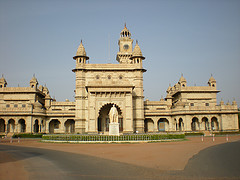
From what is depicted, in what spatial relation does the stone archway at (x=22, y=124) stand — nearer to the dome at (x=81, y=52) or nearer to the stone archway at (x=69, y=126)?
the stone archway at (x=69, y=126)

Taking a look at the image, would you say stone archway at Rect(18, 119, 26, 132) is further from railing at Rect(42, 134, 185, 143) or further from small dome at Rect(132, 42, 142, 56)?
small dome at Rect(132, 42, 142, 56)

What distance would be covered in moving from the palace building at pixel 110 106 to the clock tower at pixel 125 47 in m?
14.7

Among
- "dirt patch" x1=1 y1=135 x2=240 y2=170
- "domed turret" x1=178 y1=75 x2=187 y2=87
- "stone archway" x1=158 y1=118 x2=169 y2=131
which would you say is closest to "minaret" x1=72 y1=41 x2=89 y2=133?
"stone archway" x1=158 y1=118 x2=169 y2=131

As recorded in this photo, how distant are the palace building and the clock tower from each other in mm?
14694

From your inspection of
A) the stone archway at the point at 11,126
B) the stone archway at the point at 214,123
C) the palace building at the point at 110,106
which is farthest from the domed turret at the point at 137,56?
the stone archway at the point at 11,126

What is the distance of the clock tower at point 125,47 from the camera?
68.3 metres

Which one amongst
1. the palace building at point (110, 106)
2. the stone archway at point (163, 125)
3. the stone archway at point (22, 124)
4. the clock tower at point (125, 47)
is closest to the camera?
the palace building at point (110, 106)

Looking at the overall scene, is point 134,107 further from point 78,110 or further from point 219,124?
point 219,124

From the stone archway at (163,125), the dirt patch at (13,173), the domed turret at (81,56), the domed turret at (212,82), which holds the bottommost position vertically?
the stone archway at (163,125)

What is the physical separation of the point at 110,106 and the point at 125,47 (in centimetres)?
2804

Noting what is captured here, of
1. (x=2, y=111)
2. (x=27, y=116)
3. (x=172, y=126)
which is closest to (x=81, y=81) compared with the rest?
(x=27, y=116)

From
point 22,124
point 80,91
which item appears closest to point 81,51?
point 80,91

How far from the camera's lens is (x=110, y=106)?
48625mm

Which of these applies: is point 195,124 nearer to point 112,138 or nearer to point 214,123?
point 214,123
